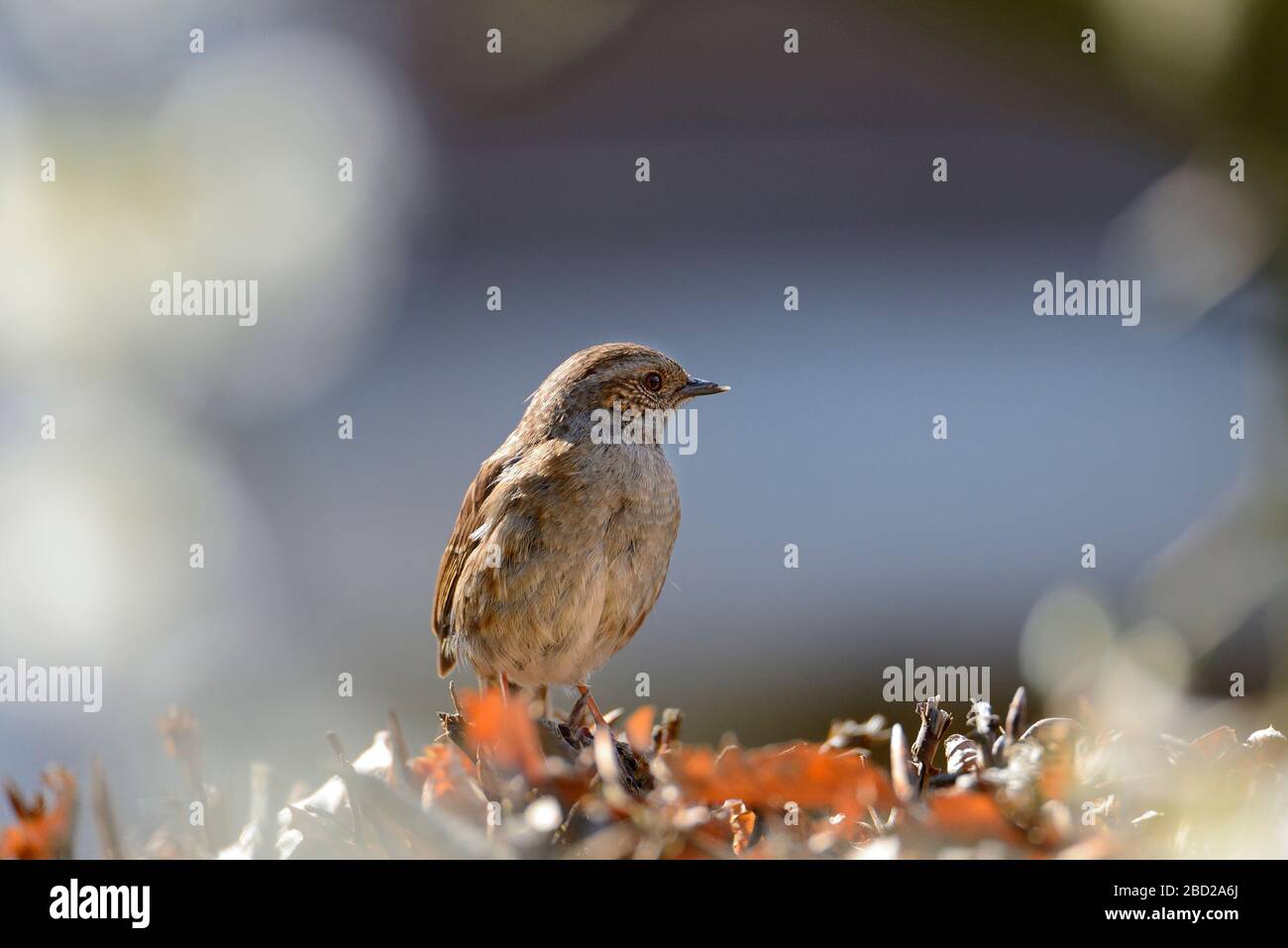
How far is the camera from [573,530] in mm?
3746

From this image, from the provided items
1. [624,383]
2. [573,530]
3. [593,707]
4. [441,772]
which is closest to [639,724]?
[441,772]

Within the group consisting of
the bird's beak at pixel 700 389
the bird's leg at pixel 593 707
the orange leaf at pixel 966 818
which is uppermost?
the bird's beak at pixel 700 389

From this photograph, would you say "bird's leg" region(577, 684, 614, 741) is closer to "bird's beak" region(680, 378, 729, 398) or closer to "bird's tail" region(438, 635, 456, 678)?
"bird's tail" region(438, 635, 456, 678)

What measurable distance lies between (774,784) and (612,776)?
159 mm

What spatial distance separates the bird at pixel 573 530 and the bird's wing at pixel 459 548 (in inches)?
0.4

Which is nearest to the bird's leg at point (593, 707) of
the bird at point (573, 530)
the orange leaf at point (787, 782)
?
the bird at point (573, 530)

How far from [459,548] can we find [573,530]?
72 cm

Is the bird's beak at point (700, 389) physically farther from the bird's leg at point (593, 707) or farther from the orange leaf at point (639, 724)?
the orange leaf at point (639, 724)

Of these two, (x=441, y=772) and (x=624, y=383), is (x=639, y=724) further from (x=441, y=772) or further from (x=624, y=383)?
(x=624, y=383)

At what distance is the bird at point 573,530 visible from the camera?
3768 millimetres

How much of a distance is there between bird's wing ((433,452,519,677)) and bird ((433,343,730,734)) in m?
0.01
